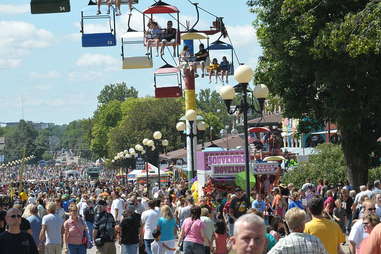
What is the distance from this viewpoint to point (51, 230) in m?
16.7

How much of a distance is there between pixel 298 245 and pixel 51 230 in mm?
9249

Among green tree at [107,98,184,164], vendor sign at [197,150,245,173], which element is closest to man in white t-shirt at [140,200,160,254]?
vendor sign at [197,150,245,173]

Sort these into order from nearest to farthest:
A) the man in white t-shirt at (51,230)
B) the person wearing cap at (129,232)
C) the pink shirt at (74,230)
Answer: the man in white t-shirt at (51,230)
the pink shirt at (74,230)
the person wearing cap at (129,232)

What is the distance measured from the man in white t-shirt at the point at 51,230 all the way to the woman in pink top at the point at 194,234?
8.11ft

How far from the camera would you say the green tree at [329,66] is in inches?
1103

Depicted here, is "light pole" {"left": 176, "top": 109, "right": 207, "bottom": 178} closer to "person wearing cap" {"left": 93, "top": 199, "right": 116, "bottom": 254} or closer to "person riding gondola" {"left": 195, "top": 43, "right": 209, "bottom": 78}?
"person riding gondola" {"left": 195, "top": 43, "right": 209, "bottom": 78}

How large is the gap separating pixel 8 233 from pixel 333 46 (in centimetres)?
1903

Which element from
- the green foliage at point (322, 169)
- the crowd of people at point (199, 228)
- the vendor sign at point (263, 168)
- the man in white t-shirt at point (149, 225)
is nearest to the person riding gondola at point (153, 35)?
the crowd of people at point (199, 228)

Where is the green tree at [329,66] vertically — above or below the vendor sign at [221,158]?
above

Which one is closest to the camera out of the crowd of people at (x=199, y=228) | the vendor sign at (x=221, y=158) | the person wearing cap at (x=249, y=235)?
the person wearing cap at (x=249, y=235)

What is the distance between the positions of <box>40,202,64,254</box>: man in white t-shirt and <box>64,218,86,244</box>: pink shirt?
222 mm

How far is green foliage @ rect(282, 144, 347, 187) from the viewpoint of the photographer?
43938mm

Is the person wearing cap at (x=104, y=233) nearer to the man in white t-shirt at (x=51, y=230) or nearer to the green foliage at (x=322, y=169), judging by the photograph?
the man in white t-shirt at (x=51, y=230)

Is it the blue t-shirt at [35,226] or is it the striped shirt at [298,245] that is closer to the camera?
the striped shirt at [298,245]
